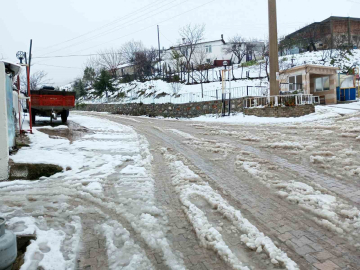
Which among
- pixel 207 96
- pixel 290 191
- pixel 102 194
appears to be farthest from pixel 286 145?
pixel 207 96

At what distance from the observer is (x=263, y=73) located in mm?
33656

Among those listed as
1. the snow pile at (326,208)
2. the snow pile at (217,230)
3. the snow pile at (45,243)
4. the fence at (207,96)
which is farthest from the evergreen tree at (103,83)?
the snow pile at (326,208)

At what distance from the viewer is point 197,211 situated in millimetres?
3471

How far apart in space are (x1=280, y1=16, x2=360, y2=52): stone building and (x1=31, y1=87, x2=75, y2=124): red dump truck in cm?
Answer: 3537

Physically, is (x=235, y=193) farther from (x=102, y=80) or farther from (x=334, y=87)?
(x=102, y=80)

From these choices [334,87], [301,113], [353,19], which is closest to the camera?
[301,113]

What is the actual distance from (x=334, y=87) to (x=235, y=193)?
21564 mm

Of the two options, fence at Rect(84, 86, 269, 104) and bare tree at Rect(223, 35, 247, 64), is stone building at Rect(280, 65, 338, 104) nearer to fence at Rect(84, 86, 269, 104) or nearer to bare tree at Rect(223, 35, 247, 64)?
fence at Rect(84, 86, 269, 104)

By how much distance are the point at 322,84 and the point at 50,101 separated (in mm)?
20626

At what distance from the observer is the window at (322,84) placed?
73.0ft

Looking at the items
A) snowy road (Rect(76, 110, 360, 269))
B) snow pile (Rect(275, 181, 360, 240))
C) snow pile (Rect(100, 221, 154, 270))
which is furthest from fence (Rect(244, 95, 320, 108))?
snow pile (Rect(100, 221, 154, 270))

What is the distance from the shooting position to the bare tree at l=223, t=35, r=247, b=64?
42531 mm

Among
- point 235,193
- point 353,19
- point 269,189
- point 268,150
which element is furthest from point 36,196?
point 353,19

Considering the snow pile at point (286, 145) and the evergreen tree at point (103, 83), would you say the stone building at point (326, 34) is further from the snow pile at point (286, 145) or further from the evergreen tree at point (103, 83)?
the snow pile at point (286, 145)
